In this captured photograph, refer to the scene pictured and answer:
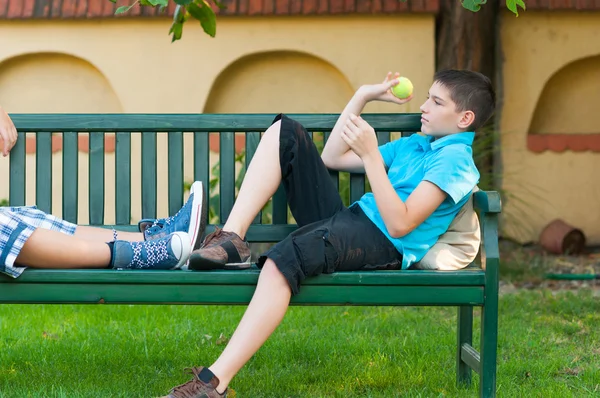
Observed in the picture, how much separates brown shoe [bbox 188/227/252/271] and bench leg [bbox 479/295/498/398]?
83cm

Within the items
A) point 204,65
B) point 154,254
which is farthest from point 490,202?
point 204,65

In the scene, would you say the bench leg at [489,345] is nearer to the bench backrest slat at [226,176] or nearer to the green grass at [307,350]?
the green grass at [307,350]

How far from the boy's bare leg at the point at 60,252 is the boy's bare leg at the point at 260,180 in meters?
0.49

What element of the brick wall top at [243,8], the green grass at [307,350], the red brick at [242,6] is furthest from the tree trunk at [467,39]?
the green grass at [307,350]

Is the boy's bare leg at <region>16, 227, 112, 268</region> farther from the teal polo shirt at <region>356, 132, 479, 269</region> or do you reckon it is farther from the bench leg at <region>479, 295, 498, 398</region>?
the bench leg at <region>479, 295, 498, 398</region>

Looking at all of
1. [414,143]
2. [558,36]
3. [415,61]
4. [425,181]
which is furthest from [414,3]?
[425,181]

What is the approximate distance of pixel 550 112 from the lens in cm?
774

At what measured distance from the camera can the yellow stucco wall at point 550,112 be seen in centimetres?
729

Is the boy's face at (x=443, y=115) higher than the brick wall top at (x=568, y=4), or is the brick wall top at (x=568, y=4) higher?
the brick wall top at (x=568, y=4)

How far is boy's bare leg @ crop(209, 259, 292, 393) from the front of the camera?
2812mm

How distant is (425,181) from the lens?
9.95 ft

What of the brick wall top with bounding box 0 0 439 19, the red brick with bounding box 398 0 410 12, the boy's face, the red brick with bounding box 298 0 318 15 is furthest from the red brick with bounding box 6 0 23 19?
the boy's face

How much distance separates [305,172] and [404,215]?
476mm

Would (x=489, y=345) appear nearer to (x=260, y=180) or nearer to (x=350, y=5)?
(x=260, y=180)
